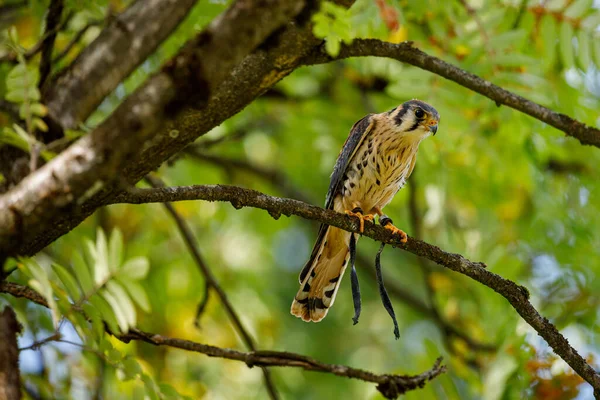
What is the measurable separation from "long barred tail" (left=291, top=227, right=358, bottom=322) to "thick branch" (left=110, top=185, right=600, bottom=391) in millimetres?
947

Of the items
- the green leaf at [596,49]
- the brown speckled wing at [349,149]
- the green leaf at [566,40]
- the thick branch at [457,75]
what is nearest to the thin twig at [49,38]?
the thick branch at [457,75]

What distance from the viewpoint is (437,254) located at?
2646mm

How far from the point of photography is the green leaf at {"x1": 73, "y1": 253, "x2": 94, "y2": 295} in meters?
2.12

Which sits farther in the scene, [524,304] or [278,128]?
[278,128]

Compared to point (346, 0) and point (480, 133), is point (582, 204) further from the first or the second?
point (346, 0)

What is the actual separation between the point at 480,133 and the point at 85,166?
377 centimetres

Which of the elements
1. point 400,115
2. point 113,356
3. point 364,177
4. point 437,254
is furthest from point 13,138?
point 400,115

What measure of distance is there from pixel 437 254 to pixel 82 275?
50.4 inches

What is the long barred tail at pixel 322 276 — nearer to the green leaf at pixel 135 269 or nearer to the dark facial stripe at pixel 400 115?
the dark facial stripe at pixel 400 115

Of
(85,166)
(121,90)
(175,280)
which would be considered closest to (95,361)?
(175,280)

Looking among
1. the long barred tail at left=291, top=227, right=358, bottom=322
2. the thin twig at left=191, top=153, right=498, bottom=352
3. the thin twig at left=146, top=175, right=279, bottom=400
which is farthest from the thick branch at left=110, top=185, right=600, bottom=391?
the thin twig at left=191, top=153, right=498, bottom=352

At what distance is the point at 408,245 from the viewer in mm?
2725

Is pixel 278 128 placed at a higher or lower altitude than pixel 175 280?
higher

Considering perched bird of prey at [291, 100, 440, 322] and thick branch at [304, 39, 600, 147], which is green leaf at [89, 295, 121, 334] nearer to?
thick branch at [304, 39, 600, 147]
